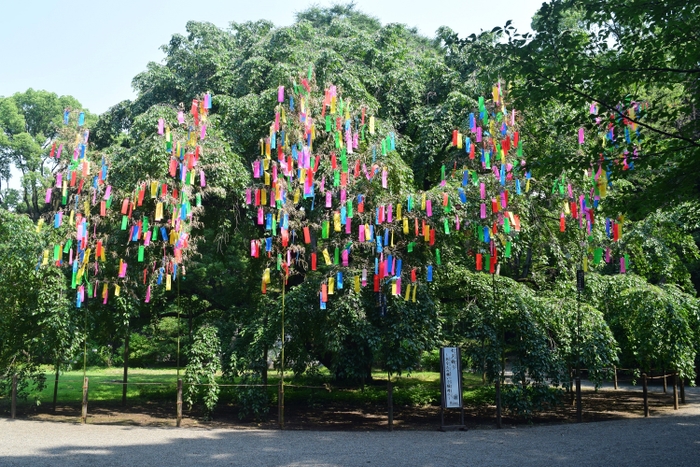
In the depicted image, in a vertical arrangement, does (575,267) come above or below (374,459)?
above

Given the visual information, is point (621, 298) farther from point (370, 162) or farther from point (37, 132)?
point (37, 132)

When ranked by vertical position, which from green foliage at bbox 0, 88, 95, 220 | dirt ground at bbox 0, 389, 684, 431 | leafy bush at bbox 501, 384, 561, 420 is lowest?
dirt ground at bbox 0, 389, 684, 431

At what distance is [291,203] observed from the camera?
11.4 m

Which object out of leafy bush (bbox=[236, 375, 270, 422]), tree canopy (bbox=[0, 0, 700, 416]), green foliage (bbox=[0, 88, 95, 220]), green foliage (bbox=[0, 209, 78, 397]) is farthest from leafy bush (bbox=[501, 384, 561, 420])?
green foliage (bbox=[0, 88, 95, 220])

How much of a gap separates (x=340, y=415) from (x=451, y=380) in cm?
360

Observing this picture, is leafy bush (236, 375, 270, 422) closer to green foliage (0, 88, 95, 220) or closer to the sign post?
the sign post

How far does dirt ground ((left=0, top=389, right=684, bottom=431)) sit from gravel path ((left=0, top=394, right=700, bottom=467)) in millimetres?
860

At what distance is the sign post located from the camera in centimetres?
1005

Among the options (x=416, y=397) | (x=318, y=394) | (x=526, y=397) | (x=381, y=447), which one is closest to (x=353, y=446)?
(x=381, y=447)

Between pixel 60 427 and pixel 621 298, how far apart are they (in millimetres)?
11195

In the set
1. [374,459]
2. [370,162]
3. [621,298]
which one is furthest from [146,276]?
[621,298]

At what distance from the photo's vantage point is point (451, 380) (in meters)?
10.1

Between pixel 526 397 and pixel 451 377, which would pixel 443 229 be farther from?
pixel 526 397

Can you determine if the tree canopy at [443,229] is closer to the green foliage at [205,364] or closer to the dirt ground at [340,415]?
the green foliage at [205,364]
